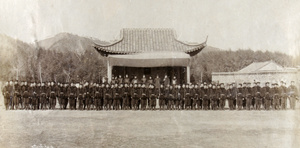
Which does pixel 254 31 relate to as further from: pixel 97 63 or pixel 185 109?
pixel 97 63

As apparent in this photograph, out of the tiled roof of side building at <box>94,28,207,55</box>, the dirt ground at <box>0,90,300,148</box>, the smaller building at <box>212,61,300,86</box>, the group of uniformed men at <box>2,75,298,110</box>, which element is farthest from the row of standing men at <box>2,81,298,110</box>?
the dirt ground at <box>0,90,300,148</box>

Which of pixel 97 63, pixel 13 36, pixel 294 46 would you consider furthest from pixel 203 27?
pixel 13 36

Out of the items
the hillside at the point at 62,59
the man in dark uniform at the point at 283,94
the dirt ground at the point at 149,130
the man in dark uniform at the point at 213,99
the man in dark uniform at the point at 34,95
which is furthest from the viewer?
the man in dark uniform at the point at 213,99

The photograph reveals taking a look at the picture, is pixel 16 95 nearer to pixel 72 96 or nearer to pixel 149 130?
pixel 72 96

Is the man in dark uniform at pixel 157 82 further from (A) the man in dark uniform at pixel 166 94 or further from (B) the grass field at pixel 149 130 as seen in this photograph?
(B) the grass field at pixel 149 130

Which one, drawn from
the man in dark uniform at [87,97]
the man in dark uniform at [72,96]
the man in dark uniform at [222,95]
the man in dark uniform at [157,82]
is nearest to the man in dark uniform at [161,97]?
the man in dark uniform at [157,82]

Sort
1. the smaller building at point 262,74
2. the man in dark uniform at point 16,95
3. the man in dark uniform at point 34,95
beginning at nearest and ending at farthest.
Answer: the smaller building at point 262,74 < the man in dark uniform at point 16,95 < the man in dark uniform at point 34,95
